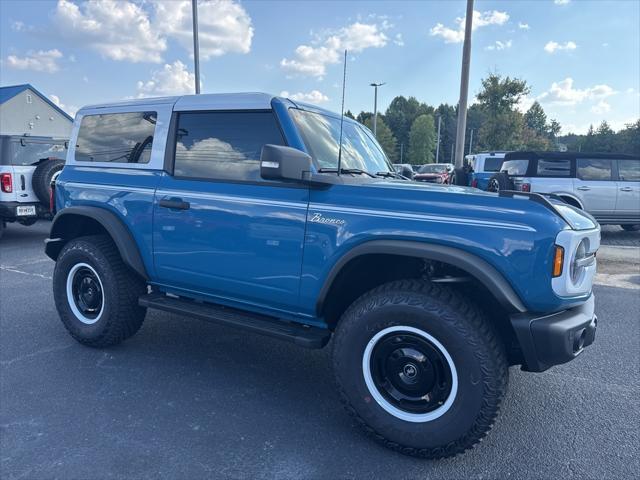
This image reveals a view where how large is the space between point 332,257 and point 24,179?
802 centimetres

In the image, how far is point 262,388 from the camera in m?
3.38

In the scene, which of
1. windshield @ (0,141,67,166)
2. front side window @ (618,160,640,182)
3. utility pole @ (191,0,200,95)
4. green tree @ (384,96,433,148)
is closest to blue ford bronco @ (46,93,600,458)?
windshield @ (0,141,67,166)

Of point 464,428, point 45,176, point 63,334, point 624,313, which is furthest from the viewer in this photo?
point 45,176

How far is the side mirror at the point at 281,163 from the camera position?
263cm

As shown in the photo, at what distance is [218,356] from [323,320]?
132cm

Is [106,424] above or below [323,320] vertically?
below

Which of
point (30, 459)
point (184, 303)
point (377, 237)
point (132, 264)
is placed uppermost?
point (377, 237)

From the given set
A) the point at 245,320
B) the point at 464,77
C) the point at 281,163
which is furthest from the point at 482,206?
the point at 464,77

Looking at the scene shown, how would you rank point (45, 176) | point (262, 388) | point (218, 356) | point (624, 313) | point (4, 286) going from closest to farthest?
point (262, 388) < point (218, 356) < point (624, 313) < point (4, 286) < point (45, 176)

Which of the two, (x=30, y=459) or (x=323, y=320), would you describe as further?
(x=323, y=320)

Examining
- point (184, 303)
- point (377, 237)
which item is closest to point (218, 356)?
point (184, 303)

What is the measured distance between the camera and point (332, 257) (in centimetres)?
279

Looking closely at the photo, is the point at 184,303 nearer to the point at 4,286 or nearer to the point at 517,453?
the point at 517,453

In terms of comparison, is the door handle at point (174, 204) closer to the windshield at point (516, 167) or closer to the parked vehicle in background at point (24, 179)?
the parked vehicle in background at point (24, 179)
